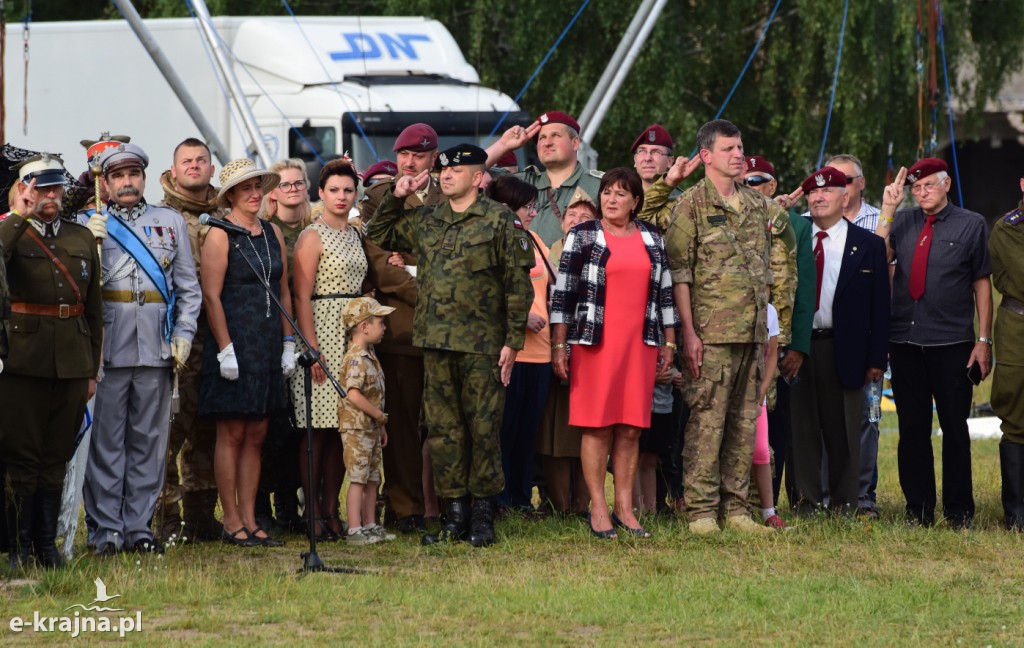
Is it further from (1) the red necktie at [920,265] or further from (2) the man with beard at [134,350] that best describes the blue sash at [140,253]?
(1) the red necktie at [920,265]

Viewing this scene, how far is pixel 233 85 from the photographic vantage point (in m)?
17.1

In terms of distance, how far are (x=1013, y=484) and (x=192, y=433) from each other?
4455 mm

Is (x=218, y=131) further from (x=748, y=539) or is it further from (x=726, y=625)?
(x=726, y=625)

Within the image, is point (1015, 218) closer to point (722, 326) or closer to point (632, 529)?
point (722, 326)

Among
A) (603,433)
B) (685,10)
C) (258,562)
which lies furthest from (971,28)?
(258,562)

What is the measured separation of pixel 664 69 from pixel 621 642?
17.4 m

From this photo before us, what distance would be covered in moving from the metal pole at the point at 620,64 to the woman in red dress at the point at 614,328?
9.92m

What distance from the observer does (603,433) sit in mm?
8773

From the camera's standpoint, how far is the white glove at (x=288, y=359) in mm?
8562

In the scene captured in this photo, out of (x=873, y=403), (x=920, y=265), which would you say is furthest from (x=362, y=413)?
(x=920, y=265)

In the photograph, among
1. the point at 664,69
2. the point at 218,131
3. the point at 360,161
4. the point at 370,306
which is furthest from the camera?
the point at 664,69

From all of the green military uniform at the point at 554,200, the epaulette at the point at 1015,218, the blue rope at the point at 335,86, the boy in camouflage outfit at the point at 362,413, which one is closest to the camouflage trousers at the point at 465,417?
the boy in camouflage outfit at the point at 362,413

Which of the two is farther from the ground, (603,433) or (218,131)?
(218,131)

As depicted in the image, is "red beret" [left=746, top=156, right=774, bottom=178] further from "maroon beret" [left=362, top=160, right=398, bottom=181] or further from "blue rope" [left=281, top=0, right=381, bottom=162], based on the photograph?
"blue rope" [left=281, top=0, right=381, bottom=162]
